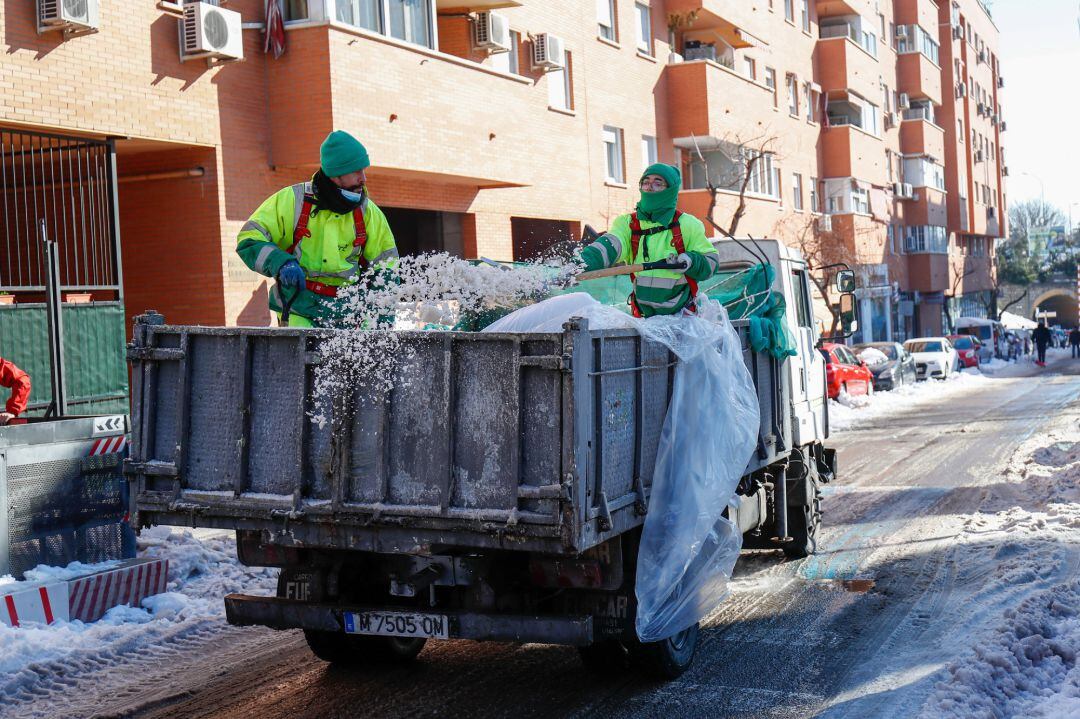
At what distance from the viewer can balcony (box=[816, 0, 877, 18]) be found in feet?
137

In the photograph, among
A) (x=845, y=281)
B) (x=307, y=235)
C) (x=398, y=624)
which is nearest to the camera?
(x=398, y=624)

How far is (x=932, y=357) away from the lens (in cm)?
3666

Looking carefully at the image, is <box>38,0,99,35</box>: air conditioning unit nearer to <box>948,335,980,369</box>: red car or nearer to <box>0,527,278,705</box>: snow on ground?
<box>0,527,278,705</box>: snow on ground

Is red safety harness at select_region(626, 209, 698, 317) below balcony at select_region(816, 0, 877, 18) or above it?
below

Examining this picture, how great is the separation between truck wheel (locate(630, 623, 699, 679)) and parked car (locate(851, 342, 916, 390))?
83.9ft

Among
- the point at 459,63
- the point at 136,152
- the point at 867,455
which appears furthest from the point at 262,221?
the point at 867,455

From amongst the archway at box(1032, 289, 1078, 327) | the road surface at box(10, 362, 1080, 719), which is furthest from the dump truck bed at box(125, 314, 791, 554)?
the archway at box(1032, 289, 1078, 327)

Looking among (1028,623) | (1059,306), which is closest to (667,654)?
(1028,623)

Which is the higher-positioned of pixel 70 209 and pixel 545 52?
pixel 545 52

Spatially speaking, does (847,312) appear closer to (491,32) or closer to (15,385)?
(15,385)

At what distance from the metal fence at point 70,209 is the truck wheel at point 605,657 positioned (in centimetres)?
825

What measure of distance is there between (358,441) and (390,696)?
62.5 inches

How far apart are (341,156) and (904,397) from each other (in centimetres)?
2598

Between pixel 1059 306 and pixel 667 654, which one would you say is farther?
pixel 1059 306
